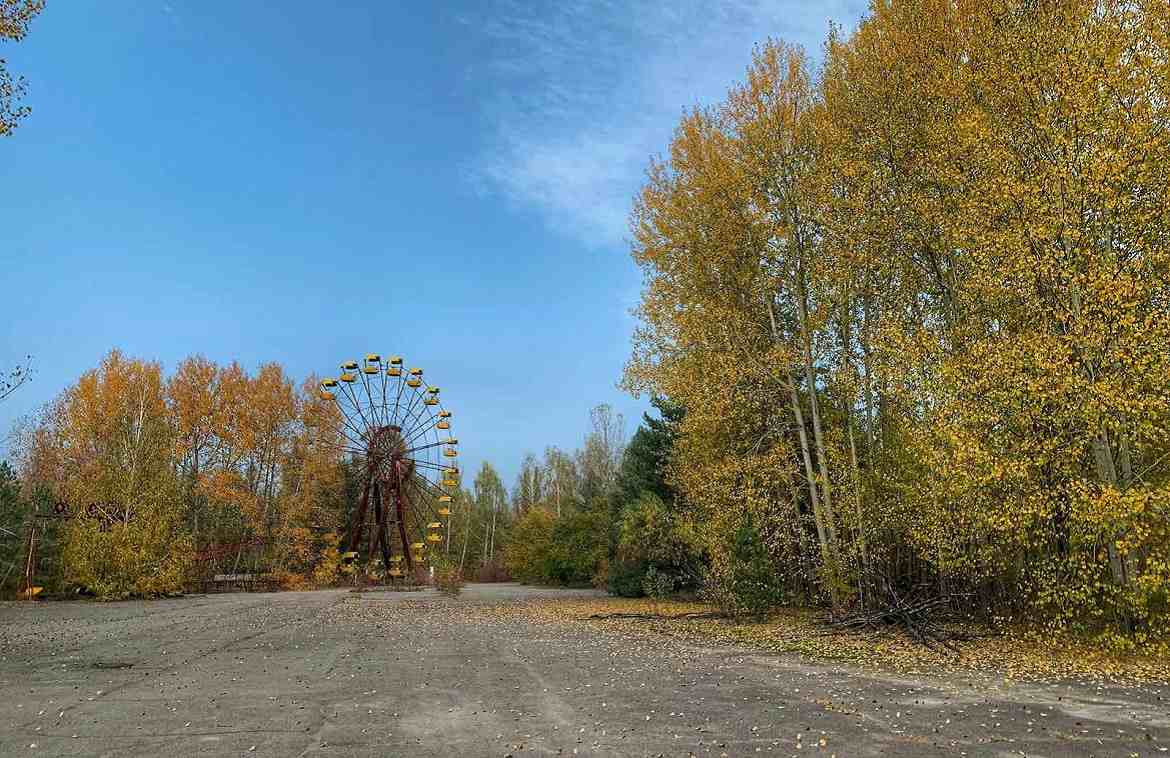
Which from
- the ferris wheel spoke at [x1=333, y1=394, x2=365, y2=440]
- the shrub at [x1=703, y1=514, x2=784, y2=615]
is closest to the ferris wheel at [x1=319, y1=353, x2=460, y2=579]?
the ferris wheel spoke at [x1=333, y1=394, x2=365, y2=440]

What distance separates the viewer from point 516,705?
6824 millimetres

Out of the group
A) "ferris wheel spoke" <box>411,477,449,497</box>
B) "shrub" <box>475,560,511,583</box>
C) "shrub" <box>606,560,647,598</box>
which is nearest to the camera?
"shrub" <box>606,560,647,598</box>

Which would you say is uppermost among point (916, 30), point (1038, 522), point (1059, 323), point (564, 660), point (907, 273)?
point (916, 30)

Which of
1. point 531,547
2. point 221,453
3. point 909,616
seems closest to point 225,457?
point 221,453

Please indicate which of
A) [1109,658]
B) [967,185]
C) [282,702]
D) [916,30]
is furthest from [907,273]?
[282,702]

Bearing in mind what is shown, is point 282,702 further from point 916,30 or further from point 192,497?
point 192,497

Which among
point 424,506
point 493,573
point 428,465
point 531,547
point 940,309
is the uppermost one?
point 940,309

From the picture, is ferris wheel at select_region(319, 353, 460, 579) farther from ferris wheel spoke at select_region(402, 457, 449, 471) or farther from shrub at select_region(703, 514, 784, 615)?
shrub at select_region(703, 514, 784, 615)

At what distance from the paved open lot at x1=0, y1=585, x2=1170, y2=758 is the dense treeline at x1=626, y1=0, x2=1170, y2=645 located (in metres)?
3.17

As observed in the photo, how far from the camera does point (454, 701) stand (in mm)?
7004

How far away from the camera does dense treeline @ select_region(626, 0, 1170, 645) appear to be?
30.5 feet

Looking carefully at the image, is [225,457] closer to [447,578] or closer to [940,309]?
[447,578]

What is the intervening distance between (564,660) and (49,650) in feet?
26.3

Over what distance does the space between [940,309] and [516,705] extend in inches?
440
